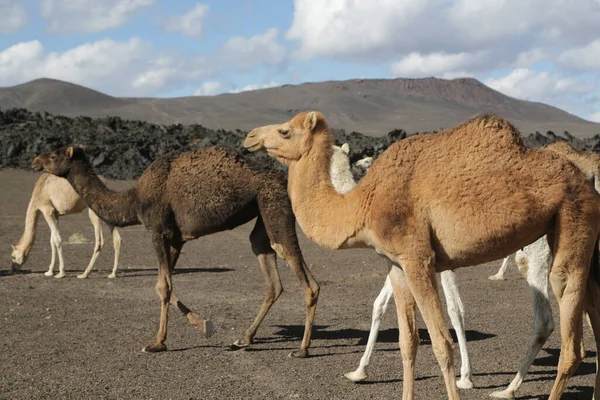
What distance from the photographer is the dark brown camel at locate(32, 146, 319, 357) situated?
960 cm

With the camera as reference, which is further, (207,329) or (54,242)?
(54,242)

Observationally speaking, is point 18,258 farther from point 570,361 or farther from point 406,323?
point 570,361

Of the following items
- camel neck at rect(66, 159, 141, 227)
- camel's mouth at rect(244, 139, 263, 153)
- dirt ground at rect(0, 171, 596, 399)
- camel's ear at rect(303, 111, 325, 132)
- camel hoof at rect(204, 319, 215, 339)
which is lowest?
dirt ground at rect(0, 171, 596, 399)

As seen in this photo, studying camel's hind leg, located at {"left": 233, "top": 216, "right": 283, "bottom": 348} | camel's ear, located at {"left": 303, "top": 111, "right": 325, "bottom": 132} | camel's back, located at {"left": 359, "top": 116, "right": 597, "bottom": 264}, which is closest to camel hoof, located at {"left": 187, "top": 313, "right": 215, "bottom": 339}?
camel's hind leg, located at {"left": 233, "top": 216, "right": 283, "bottom": 348}

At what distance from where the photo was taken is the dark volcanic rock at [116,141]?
37.3 metres

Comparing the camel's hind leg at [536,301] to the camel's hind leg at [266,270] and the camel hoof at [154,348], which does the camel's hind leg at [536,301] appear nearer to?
the camel's hind leg at [266,270]

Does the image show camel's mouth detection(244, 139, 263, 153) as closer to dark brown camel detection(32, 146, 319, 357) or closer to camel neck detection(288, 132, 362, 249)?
camel neck detection(288, 132, 362, 249)

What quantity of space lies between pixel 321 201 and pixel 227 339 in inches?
144

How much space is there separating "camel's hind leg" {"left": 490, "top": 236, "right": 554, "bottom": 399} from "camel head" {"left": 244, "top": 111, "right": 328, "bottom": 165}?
7.10 ft

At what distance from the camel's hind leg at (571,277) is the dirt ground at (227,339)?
3.76 ft

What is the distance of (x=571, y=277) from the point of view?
639 centimetres

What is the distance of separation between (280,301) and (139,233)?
12.0m

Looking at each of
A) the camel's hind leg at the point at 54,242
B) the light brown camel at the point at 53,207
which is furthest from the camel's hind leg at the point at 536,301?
the light brown camel at the point at 53,207

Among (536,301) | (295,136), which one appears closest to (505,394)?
(536,301)
